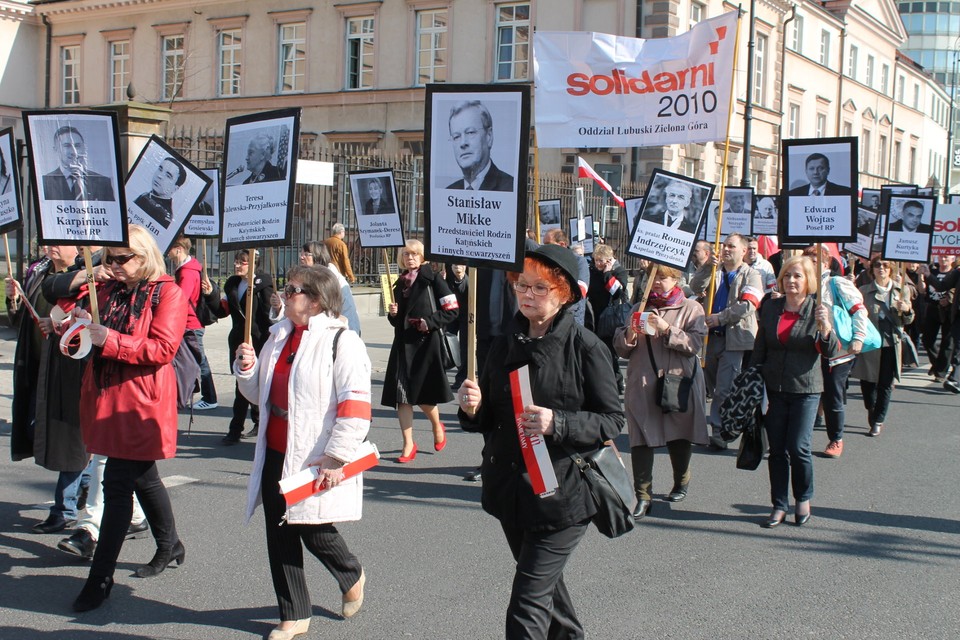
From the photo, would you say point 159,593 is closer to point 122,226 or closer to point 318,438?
point 318,438

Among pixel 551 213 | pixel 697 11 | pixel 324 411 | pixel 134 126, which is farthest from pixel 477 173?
pixel 697 11

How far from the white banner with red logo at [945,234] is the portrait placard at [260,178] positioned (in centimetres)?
1240

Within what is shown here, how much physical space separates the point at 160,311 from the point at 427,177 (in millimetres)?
1531

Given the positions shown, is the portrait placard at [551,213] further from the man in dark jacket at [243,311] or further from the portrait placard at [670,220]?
the portrait placard at [670,220]

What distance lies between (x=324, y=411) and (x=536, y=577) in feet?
4.19

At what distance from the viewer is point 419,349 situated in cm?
835

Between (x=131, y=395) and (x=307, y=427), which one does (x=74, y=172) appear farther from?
(x=307, y=427)

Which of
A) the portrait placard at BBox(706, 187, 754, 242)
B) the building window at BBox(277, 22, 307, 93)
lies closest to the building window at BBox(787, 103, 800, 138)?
the building window at BBox(277, 22, 307, 93)

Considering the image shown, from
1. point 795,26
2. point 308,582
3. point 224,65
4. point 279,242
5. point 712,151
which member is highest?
point 795,26

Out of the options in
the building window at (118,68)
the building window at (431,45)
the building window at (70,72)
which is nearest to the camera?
the building window at (431,45)

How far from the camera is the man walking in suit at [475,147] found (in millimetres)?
4387

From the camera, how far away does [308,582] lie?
17.5 ft

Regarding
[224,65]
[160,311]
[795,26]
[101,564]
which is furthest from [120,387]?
[795,26]

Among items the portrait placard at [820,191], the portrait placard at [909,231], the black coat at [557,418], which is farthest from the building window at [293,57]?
the black coat at [557,418]
